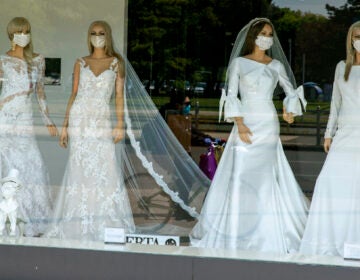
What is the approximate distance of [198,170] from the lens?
285 inches

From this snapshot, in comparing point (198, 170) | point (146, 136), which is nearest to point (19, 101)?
point (146, 136)

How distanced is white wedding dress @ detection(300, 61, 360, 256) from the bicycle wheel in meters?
1.12

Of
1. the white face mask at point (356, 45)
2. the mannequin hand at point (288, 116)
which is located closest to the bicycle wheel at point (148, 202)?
the mannequin hand at point (288, 116)

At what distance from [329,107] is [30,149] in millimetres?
2285

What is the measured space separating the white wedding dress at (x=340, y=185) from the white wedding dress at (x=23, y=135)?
202cm

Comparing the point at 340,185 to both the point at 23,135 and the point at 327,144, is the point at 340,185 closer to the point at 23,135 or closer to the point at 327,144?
the point at 327,144

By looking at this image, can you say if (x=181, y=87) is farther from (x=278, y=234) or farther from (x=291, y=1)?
(x=278, y=234)

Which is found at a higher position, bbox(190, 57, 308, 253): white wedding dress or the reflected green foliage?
the reflected green foliage

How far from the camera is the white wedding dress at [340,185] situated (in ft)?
21.2

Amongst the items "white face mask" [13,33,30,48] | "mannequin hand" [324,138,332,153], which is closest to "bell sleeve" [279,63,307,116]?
"mannequin hand" [324,138,332,153]

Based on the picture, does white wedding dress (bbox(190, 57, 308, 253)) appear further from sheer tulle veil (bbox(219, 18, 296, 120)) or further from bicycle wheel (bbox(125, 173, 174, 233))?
bicycle wheel (bbox(125, 173, 174, 233))

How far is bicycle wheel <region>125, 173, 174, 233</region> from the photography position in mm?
7023

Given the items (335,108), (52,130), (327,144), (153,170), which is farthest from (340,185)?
(52,130)

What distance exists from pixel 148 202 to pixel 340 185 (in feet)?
4.84
